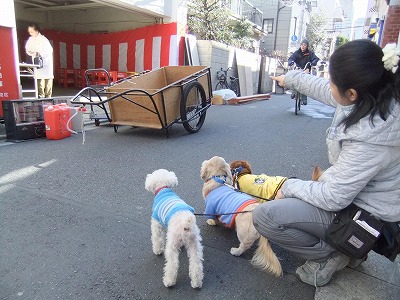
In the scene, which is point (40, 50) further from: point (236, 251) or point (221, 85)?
point (221, 85)

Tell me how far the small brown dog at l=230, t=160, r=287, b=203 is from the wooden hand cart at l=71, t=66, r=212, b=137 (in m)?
2.57

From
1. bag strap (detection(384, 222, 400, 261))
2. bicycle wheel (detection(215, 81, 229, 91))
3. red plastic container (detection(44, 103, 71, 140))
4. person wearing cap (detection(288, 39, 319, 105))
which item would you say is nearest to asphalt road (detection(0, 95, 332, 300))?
red plastic container (detection(44, 103, 71, 140))

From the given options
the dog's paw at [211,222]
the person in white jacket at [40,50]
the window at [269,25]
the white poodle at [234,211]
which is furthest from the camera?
the window at [269,25]

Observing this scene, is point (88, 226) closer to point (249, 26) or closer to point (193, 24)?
point (193, 24)

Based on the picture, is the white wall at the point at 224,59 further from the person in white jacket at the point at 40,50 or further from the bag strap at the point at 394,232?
the bag strap at the point at 394,232

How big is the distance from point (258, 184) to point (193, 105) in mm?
3767

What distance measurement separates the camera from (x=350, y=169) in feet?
5.22

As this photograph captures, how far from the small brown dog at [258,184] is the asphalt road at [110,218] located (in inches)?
15.9

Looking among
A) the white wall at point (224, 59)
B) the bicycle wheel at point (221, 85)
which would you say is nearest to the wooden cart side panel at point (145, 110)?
the white wall at point (224, 59)

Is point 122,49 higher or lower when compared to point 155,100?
higher

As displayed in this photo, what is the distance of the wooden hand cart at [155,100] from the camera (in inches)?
201

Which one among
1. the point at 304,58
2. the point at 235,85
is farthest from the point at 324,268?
the point at 235,85

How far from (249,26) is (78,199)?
1686 cm

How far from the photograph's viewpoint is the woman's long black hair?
4.83 feet
